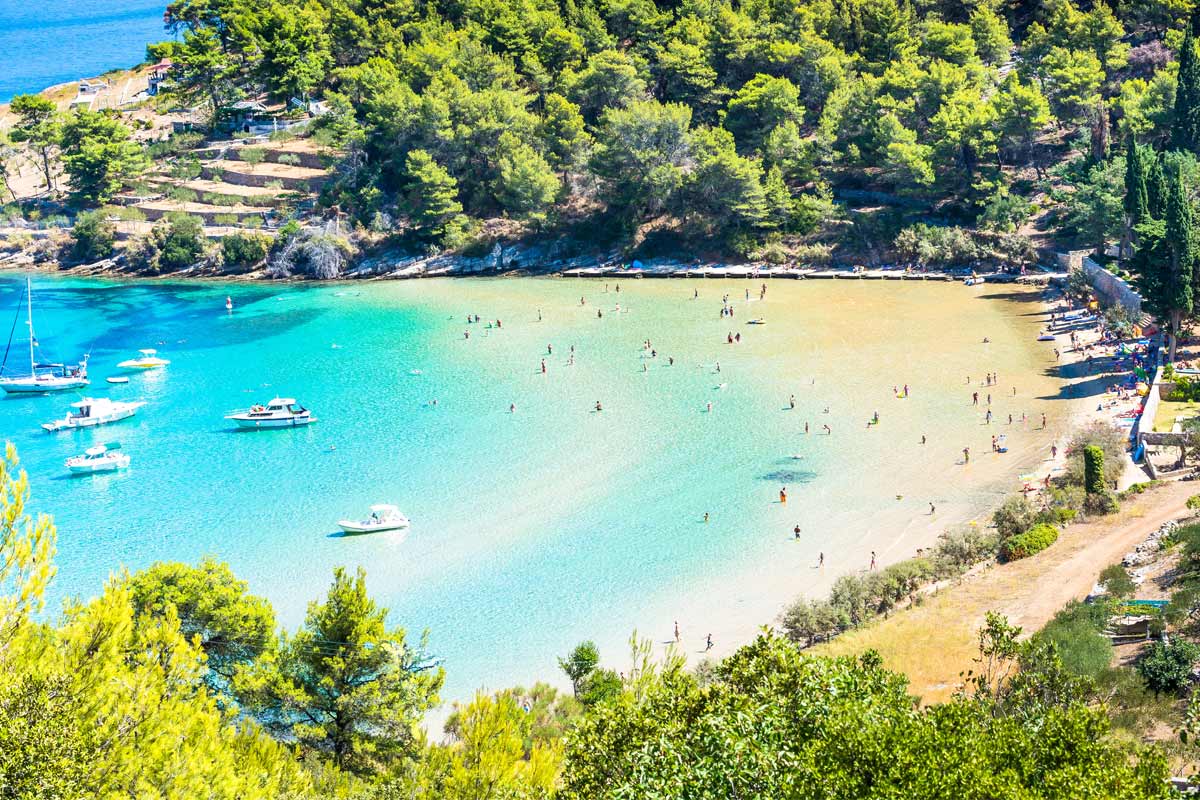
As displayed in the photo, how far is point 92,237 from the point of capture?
88.3 m

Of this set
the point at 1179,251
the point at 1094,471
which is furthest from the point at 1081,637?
the point at 1179,251

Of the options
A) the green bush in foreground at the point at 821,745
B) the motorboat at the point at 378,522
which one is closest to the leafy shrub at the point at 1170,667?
the green bush in foreground at the point at 821,745

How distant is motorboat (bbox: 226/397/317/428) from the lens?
169 feet

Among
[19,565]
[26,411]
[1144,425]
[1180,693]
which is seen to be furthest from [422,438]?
[19,565]

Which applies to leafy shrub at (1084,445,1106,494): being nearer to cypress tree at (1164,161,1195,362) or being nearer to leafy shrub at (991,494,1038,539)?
leafy shrub at (991,494,1038,539)

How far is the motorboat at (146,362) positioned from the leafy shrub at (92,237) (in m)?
29.2

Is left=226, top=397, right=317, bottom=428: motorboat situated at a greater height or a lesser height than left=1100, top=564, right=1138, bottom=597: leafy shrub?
greater

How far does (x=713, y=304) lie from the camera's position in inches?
2667

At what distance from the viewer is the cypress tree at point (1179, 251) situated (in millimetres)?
46469

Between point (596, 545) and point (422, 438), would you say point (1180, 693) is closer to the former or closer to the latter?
point (596, 545)

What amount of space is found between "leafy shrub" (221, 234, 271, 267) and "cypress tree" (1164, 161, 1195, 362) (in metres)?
61.4

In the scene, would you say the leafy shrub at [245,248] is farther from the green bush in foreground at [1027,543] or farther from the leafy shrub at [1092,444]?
the green bush in foreground at [1027,543]

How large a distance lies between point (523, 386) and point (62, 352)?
2909cm

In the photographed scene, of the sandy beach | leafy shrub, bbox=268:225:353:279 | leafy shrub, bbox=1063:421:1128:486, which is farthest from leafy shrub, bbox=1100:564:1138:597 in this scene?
leafy shrub, bbox=268:225:353:279
